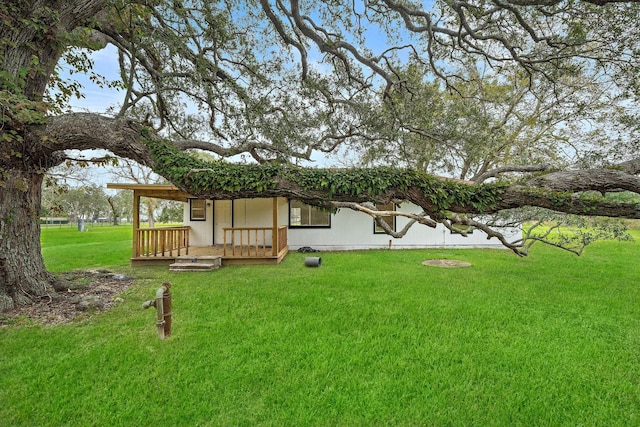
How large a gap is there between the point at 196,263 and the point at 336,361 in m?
5.89

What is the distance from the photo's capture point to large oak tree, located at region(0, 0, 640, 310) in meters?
3.47

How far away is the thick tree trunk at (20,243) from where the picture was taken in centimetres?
416

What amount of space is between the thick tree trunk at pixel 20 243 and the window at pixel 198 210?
6.24 meters

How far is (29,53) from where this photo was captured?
3.98 meters

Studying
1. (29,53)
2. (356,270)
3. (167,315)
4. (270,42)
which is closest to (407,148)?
(356,270)

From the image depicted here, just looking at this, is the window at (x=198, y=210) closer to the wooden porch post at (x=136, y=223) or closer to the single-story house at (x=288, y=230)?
the single-story house at (x=288, y=230)

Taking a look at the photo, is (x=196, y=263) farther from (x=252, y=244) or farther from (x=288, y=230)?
(x=288, y=230)

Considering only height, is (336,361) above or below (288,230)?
below

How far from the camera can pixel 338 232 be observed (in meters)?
11.6

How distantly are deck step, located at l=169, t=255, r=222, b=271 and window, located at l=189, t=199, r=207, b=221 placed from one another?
3.18 meters

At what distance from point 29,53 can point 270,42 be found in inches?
150

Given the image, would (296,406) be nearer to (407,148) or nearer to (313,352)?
(313,352)

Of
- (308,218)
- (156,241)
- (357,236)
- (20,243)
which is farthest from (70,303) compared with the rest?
(357,236)

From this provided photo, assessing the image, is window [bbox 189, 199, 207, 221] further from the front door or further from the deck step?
the deck step
